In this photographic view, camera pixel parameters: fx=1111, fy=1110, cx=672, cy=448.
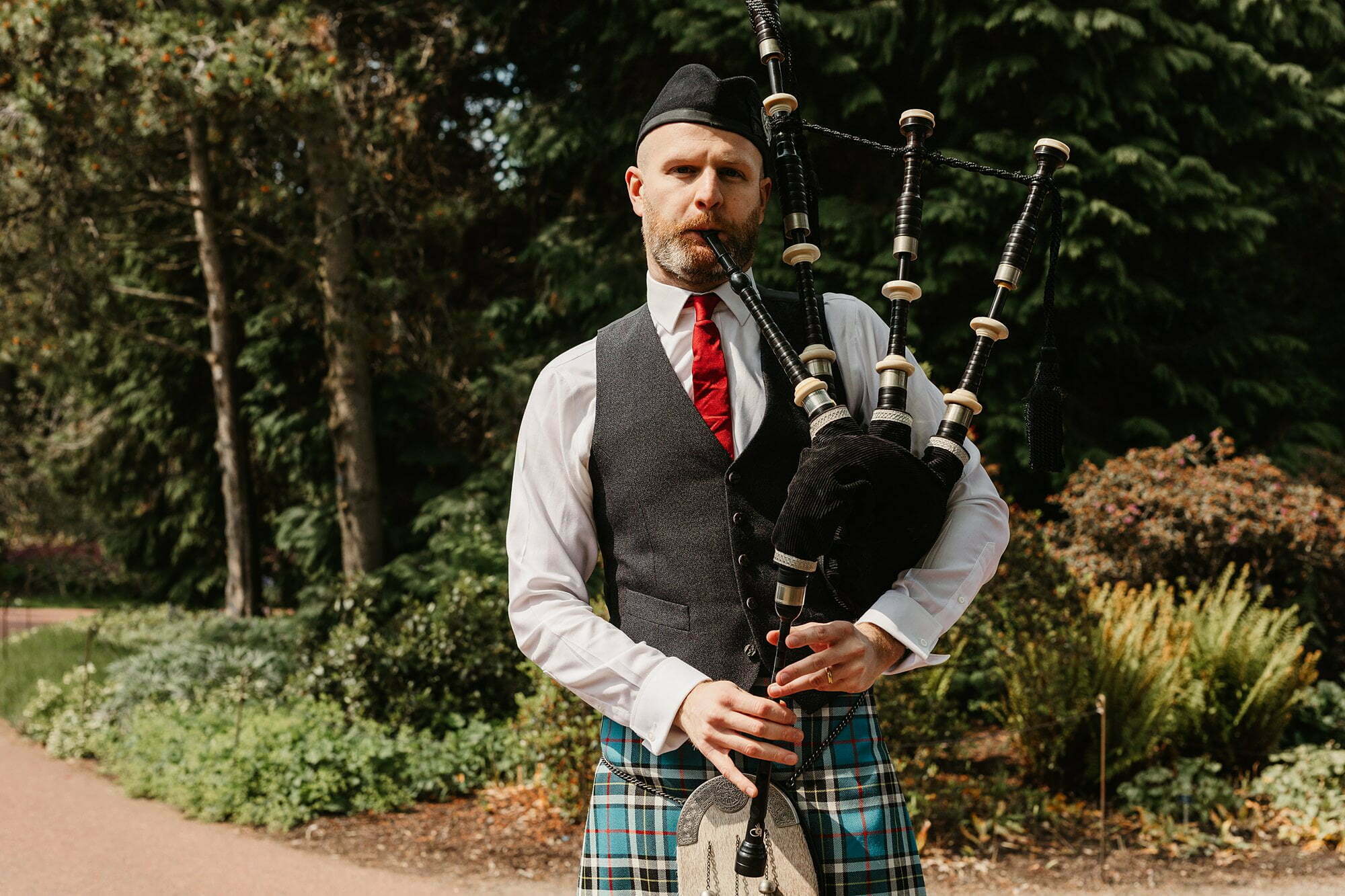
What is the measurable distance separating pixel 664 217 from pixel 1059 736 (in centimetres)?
429

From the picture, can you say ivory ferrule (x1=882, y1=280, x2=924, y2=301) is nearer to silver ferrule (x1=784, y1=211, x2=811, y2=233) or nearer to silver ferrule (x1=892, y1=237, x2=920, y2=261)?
silver ferrule (x1=892, y1=237, x2=920, y2=261)

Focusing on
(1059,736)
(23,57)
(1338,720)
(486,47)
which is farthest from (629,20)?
(1338,720)

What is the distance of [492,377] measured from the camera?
27.5ft

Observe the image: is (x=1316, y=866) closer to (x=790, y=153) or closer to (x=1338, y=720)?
(x=1338, y=720)

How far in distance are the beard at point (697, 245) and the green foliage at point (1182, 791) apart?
4.24 metres

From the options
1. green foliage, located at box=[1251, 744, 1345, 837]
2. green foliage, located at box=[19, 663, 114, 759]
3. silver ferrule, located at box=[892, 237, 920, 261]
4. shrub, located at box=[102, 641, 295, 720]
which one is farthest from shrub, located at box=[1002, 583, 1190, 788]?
green foliage, located at box=[19, 663, 114, 759]

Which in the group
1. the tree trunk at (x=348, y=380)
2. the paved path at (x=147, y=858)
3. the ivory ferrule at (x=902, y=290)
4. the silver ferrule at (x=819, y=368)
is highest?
the tree trunk at (x=348, y=380)

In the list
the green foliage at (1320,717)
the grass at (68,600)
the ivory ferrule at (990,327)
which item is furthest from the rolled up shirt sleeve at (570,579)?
the grass at (68,600)

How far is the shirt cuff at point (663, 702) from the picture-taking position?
59.1 inches

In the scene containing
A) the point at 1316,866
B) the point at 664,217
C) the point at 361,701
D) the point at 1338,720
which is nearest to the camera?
the point at 664,217

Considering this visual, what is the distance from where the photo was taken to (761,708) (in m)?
1.41

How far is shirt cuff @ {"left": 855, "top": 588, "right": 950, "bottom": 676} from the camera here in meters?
1.49

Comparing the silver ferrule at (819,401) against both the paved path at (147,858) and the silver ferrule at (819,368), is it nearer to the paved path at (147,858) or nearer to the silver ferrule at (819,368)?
the silver ferrule at (819,368)

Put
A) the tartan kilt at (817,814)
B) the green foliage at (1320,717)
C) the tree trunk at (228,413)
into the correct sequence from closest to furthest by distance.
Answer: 1. the tartan kilt at (817,814)
2. the green foliage at (1320,717)
3. the tree trunk at (228,413)
